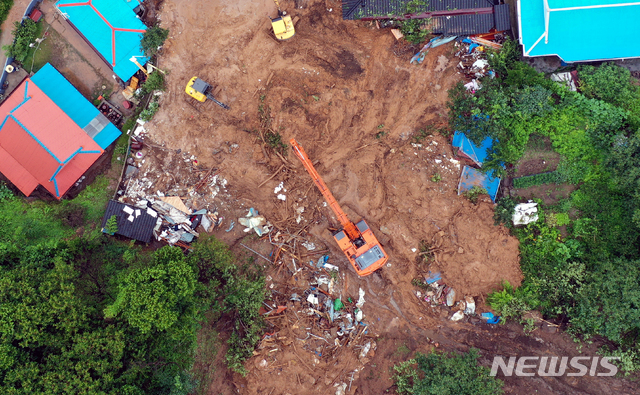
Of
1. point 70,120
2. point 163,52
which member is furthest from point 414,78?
point 70,120

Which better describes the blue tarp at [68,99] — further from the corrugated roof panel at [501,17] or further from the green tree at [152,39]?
the corrugated roof panel at [501,17]

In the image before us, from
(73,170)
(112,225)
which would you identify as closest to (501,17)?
(112,225)

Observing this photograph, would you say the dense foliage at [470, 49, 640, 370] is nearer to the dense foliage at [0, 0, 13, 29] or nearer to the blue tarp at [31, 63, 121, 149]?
the blue tarp at [31, 63, 121, 149]

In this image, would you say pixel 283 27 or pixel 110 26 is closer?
pixel 283 27

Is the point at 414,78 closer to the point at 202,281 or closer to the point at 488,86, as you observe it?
the point at 488,86

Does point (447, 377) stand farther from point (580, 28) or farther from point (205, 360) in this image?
point (580, 28)

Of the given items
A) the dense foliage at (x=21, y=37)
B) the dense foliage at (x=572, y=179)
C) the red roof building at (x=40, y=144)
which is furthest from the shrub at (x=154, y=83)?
the dense foliage at (x=572, y=179)

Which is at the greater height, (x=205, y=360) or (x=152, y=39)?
(x=152, y=39)
